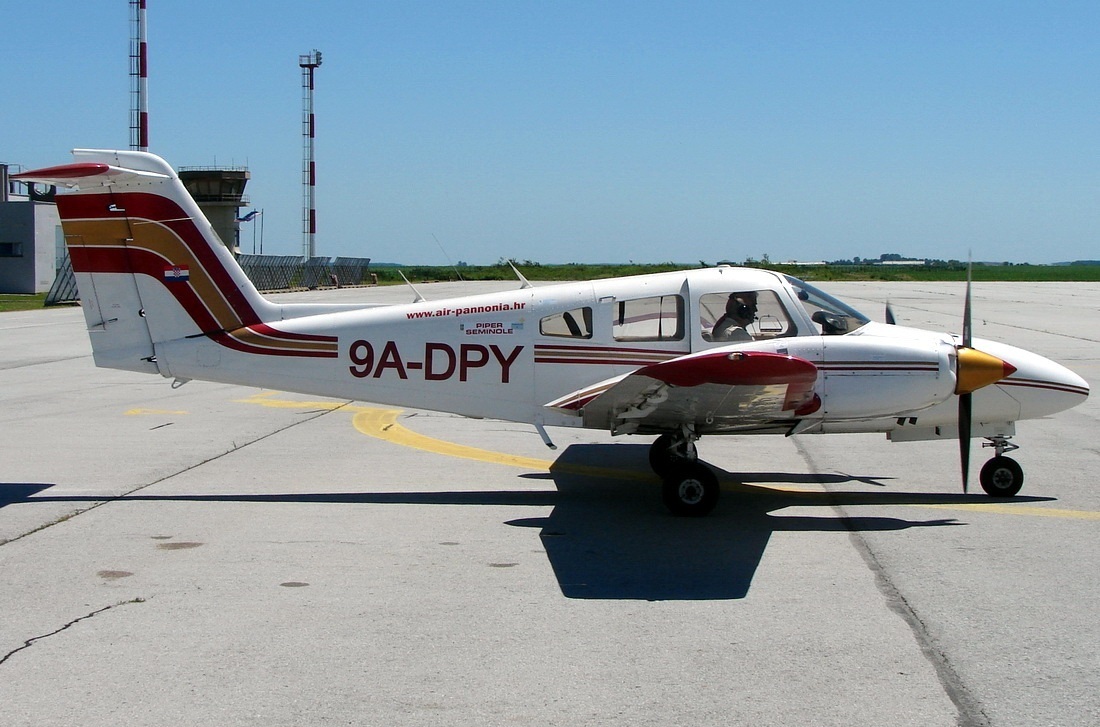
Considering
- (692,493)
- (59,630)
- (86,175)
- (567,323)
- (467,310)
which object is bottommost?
(59,630)

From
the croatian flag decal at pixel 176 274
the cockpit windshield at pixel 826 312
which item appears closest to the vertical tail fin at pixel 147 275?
the croatian flag decal at pixel 176 274

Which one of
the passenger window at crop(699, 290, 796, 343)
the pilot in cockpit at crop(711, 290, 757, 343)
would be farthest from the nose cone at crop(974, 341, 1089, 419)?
the pilot in cockpit at crop(711, 290, 757, 343)

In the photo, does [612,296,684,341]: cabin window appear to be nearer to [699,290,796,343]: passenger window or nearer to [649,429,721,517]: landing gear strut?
[699,290,796,343]: passenger window

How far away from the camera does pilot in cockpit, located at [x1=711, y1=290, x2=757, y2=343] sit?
995cm

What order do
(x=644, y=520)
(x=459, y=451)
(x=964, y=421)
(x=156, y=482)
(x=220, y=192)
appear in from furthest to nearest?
(x=220, y=192) < (x=459, y=451) < (x=156, y=482) < (x=964, y=421) < (x=644, y=520)

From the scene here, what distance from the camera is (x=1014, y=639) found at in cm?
611

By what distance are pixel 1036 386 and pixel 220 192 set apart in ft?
215

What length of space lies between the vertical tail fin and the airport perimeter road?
4.74 ft

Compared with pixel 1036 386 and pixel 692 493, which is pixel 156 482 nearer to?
pixel 692 493

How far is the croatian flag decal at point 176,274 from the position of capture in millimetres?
10497

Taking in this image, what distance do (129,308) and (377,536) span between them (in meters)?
3.94

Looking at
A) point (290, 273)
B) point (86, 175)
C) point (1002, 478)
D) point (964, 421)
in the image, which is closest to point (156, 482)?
point (86, 175)

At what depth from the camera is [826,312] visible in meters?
9.95

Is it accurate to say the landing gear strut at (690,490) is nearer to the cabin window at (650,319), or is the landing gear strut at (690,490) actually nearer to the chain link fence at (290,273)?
the cabin window at (650,319)
